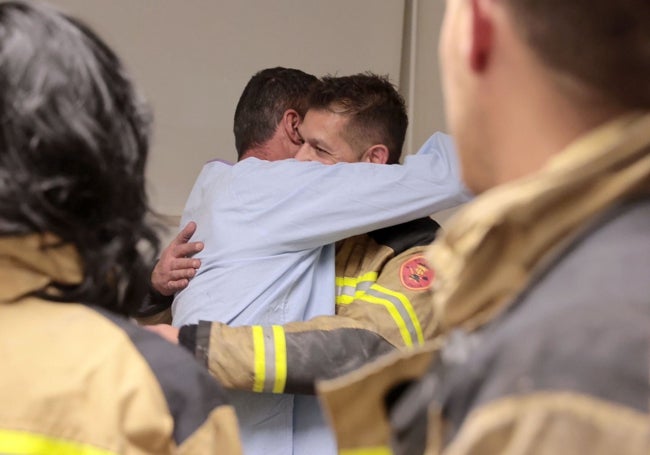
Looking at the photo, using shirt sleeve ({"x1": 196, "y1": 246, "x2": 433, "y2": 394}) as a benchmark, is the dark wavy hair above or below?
above

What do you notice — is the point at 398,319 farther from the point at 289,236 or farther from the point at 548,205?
the point at 548,205

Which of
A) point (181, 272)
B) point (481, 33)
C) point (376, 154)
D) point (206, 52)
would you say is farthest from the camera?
point (206, 52)

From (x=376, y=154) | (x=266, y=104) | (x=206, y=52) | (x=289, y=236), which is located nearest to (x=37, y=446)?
(x=289, y=236)

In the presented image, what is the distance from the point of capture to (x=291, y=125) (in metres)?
1.73

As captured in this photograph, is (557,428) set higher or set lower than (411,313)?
higher

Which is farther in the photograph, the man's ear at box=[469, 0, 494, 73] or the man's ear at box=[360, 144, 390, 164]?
the man's ear at box=[360, 144, 390, 164]

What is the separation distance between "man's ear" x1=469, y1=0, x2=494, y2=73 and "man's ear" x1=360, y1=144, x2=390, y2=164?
3.41ft

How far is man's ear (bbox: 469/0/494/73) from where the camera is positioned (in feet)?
1.83

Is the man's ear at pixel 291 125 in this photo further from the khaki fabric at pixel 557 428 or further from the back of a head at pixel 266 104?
the khaki fabric at pixel 557 428

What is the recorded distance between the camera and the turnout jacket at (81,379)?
72 cm

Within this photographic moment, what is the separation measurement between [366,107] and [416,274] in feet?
A: 1.35

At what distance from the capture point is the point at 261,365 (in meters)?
1.23

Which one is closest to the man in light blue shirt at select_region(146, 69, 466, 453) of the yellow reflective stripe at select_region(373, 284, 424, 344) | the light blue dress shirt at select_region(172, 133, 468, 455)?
the light blue dress shirt at select_region(172, 133, 468, 455)

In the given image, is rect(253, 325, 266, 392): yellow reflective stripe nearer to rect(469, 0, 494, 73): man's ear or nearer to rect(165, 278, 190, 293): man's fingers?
rect(165, 278, 190, 293): man's fingers
